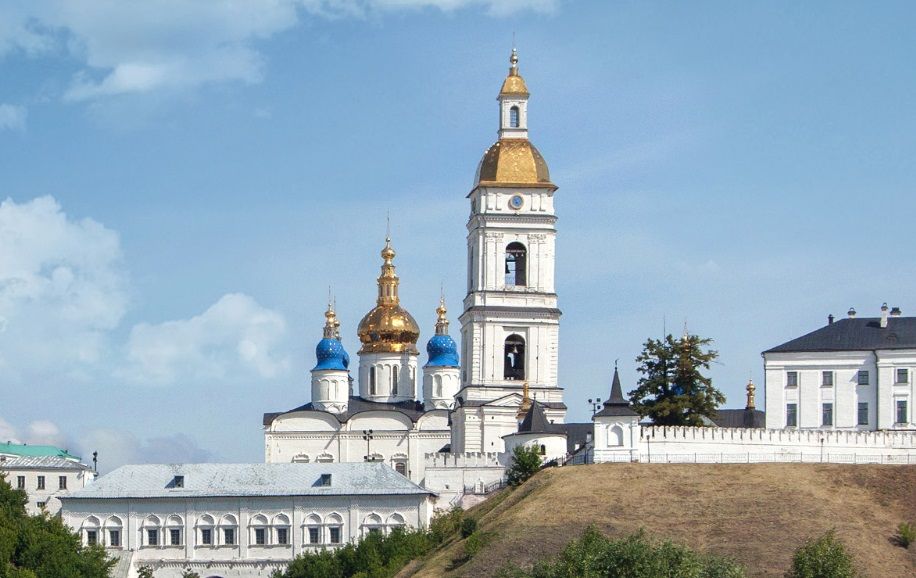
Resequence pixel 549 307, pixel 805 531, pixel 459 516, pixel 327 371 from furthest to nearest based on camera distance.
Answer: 1. pixel 327 371
2. pixel 549 307
3. pixel 459 516
4. pixel 805 531

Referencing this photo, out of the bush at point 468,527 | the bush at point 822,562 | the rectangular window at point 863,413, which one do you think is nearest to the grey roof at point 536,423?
the bush at point 468,527

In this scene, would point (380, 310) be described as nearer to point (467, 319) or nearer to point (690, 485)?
point (467, 319)

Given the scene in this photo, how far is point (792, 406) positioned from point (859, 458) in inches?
277

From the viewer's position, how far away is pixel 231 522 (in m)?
108

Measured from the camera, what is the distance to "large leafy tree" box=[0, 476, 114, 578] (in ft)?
322

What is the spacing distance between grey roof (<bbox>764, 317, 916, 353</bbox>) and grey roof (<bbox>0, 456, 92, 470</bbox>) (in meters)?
38.5

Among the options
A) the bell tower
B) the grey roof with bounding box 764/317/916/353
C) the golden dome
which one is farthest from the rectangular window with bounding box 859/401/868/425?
the golden dome

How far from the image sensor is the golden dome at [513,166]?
403 ft

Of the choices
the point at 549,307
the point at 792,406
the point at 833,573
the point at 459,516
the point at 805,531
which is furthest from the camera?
the point at 549,307

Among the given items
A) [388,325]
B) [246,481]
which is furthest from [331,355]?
[246,481]

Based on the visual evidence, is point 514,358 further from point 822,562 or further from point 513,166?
point 822,562

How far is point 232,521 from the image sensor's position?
108062 mm

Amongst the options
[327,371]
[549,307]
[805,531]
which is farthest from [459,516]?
[327,371]

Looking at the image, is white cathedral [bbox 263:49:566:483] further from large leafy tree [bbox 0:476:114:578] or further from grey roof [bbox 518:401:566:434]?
large leafy tree [bbox 0:476:114:578]
